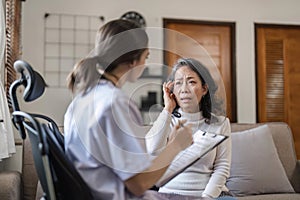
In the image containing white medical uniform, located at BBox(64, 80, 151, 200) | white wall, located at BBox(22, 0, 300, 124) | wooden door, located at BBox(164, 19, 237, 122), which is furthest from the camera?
wooden door, located at BBox(164, 19, 237, 122)

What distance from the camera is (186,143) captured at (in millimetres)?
1152

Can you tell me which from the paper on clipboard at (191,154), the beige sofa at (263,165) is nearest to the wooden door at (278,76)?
the beige sofa at (263,165)

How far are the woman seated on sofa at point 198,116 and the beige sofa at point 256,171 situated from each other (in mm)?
625

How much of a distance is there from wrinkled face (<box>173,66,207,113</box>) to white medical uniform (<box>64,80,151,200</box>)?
2.23 ft

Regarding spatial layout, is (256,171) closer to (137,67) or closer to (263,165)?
(263,165)

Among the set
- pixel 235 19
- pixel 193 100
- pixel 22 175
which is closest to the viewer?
pixel 193 100

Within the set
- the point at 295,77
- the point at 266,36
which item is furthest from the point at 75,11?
the point at 295,77

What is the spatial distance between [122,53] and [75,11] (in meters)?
2.82

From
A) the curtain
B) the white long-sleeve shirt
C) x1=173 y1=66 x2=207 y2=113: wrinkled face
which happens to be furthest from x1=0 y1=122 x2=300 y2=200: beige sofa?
x1=173 y1=66 x2=207 y2=113: wrinkled face

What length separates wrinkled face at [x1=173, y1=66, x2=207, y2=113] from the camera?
1.72m

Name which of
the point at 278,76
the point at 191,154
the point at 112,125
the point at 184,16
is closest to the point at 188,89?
the point at 191,154

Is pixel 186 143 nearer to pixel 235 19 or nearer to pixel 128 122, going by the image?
pixel 128 122

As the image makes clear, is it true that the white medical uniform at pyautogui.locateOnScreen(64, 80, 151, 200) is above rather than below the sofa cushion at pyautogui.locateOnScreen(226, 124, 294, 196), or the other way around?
above

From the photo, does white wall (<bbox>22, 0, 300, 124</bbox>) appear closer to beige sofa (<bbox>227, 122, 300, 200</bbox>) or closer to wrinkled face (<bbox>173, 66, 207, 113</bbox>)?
beige sofa (<bbox>227, 122, 300, 200</bbox>)
